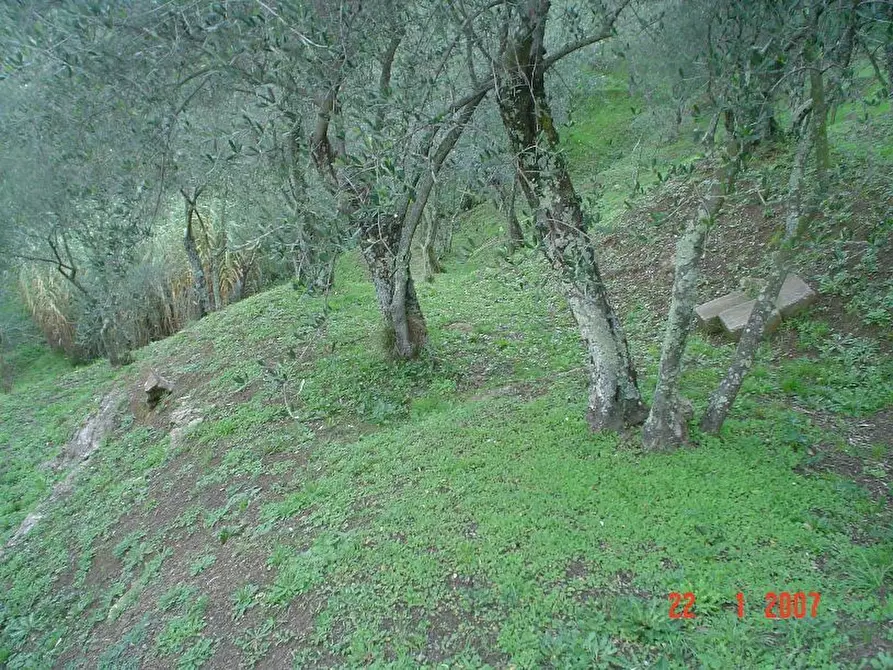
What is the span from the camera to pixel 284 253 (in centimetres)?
366

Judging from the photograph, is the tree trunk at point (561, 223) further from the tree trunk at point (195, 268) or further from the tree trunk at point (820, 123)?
the tree trunk at point (195, 268)

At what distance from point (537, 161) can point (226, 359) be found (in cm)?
694

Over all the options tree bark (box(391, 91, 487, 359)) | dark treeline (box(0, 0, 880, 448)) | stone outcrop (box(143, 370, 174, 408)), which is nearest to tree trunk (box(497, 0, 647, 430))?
dark treeline (box(0, 0, 880, 448))

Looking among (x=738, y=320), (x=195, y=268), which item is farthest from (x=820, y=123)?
(x=195, y=268)

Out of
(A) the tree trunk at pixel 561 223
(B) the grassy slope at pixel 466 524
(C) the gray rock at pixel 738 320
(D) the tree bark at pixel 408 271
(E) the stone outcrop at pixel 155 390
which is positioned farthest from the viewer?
(E) the stone outcrop at pixel 155 390

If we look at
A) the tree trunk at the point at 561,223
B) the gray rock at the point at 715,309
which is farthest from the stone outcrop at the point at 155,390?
the gray rock at the point at 715,309

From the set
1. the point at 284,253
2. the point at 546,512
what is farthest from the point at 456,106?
the point at 546,512

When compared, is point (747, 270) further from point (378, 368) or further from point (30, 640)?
point (30, 640)

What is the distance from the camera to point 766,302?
4.47m

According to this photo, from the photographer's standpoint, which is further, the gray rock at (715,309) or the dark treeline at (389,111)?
the gray rock at (715,309)
